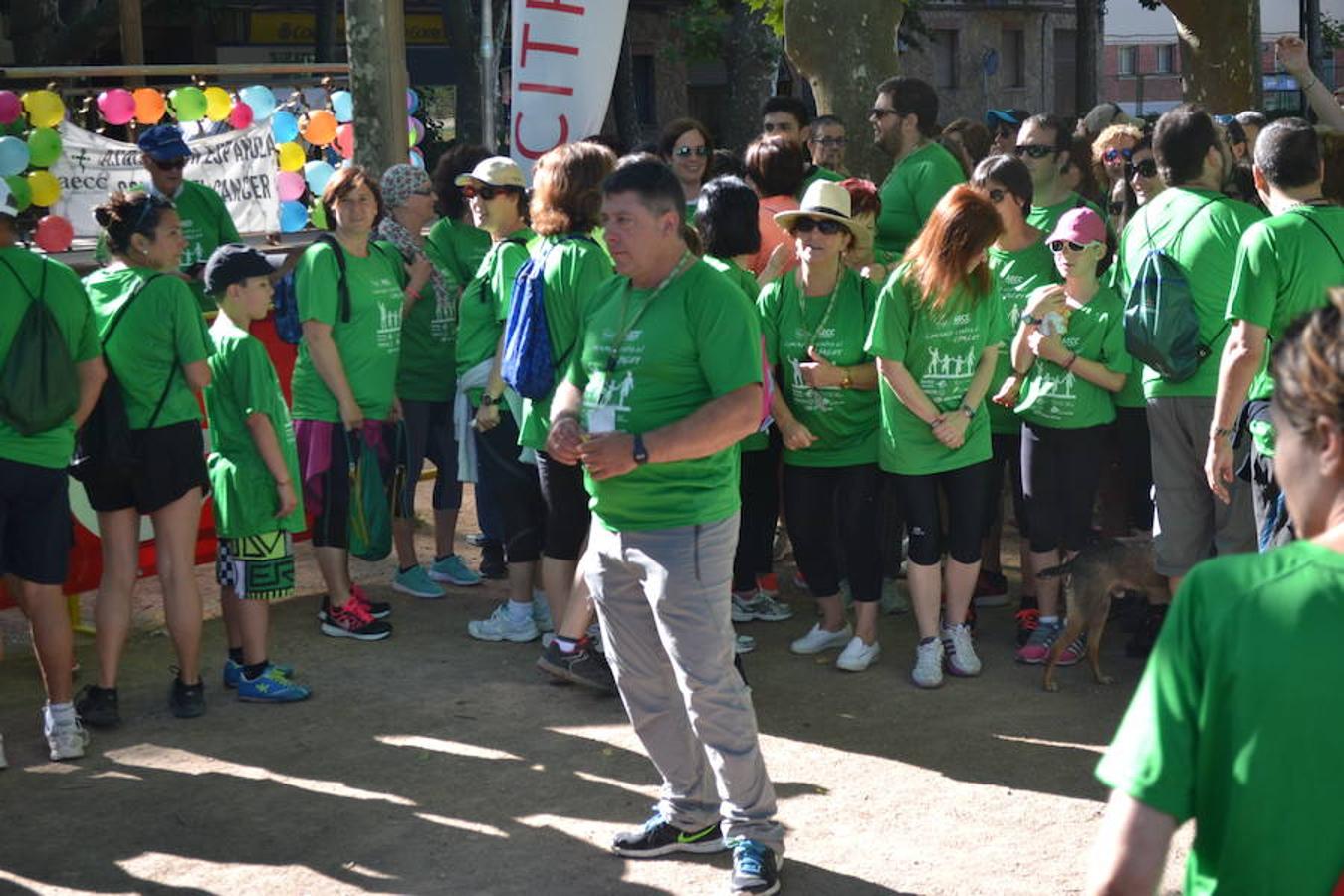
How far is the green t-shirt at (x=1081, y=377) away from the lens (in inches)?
260

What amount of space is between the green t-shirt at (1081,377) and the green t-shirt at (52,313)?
11.4 feet

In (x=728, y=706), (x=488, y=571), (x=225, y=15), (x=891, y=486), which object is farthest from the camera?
(x=225, y=15)

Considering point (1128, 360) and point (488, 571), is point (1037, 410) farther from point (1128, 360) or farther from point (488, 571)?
point (488, 571)

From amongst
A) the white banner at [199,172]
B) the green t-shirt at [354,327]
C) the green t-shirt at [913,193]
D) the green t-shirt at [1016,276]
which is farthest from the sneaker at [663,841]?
the white banner at [199,172]

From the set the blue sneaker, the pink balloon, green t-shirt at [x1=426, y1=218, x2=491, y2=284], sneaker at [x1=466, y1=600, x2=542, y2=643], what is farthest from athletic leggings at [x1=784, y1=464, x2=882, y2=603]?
the pink balloon

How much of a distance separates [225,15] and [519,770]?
32.8m

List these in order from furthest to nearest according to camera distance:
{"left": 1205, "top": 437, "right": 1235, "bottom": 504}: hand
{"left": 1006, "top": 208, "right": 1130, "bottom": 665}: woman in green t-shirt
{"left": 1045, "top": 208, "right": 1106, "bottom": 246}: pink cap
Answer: {"left": 1006, "top": 208, "right": 1130, "bottom": 665}: woman in green t-shirt
{"left": 1045, "top": 208, "right": 1106, "bottom": 246}: pink cap
{"left": 1205, "top": 437, "right": 1235, "bottom": 504}: hand

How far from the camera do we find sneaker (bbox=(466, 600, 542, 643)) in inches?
280

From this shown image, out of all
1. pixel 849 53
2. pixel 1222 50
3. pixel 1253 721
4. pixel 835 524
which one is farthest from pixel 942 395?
pixel 1222 50

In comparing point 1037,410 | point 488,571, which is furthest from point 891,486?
point 488,571

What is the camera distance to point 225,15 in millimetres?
35688

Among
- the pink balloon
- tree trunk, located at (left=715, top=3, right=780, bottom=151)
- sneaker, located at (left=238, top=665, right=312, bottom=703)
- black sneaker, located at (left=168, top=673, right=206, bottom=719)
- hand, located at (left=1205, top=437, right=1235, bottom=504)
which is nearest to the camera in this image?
hand, located at (left=1205, top=437, right=1235, bottom=504)

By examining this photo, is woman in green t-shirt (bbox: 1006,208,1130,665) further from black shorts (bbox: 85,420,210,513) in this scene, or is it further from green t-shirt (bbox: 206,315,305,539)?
black shorts (bbox: 85,420,210,513)

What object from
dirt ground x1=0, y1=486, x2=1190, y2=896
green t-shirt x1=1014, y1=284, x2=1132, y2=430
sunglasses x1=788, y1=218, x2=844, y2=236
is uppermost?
sunglasses x1=788, y1=218, x2=844, y2=236
